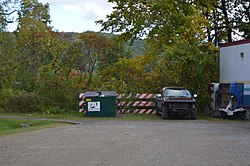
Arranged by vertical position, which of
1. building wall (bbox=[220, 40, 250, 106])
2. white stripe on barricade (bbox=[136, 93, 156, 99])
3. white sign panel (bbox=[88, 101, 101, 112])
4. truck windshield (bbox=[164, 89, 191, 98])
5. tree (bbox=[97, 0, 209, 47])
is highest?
tree (bbox=[97, 0, 209, 47])

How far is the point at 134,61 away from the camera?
106ft

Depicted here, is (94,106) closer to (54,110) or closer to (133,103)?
(54,110)

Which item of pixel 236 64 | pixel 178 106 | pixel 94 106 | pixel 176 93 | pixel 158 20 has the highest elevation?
pixel 158 20

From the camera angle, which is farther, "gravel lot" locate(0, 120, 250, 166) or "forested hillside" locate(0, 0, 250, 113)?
"forested hillside" locate(0, 0, 250, 113)

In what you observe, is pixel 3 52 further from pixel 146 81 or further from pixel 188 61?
pixel 188 61

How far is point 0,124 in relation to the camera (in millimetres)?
20531

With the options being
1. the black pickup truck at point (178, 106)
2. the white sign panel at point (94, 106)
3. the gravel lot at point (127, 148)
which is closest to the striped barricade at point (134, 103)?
the white sign panel at point (94, 106)

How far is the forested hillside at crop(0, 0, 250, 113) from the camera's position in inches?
1073

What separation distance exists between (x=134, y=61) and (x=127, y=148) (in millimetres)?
20402

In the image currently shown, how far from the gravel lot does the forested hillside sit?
10467 mm

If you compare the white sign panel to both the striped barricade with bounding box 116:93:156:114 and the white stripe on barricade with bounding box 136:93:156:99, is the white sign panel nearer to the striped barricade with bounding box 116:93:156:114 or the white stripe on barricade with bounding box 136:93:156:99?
the striped barricade with bounding box 116:93:156:114

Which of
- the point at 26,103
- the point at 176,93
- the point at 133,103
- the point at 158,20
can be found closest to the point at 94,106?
the point at 133,103

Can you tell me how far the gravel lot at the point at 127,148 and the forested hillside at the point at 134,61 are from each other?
34.3 feet

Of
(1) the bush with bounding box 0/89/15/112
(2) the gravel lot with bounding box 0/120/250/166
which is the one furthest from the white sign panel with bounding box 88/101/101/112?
(2) the gravel lot with bounding box 0/120/250/166
